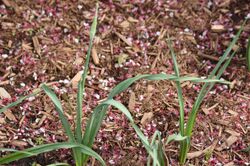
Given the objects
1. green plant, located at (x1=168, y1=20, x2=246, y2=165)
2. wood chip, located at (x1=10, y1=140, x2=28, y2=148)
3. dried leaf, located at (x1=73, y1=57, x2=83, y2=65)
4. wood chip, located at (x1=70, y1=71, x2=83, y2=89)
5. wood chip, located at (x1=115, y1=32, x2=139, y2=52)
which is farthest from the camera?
wood chip, located at (x1=115, y1=32, x2=139, y2=52)

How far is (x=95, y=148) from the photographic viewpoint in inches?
104

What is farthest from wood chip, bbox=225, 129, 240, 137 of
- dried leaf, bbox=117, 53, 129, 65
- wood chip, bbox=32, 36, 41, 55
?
wood chip, bbox=32, 36, 41, 55

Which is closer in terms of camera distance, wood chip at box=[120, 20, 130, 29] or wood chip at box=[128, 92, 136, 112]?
wood chip at box=[128, 92, 136, 112]

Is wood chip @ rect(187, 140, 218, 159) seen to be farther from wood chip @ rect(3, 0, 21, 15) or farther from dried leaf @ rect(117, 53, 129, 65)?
wood chip @ rect(3, 0, 21, 15)

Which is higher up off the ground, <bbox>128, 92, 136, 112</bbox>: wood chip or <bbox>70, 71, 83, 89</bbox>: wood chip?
<bbox>70, 71, 83, 89</bbox>: wood chip

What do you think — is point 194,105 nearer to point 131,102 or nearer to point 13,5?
point 131,102

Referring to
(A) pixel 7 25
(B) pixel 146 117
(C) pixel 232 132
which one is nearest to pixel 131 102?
(B) pixel 146 117

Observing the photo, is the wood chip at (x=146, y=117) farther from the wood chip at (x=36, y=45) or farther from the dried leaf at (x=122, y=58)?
the wood chip at (x=36, y=45)

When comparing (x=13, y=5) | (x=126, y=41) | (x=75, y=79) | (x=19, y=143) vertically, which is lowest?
(x=19, y=143)

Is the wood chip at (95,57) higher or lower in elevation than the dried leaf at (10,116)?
higher

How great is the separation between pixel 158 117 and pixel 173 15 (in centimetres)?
90

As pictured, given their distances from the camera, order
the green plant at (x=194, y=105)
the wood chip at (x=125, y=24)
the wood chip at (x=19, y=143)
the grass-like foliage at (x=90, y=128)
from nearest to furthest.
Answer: the grass-like foliage at (x=90, y=128) → the green plant at (x=194, y=105) → the wood chip at (x=19, y=143) → the wood chip at (x=125, y=24)

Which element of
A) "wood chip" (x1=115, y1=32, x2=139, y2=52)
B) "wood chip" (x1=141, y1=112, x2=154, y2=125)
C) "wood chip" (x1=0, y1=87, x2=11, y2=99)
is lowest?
"wood chip" (x1=141, y1=112, x2=154, y2=125)

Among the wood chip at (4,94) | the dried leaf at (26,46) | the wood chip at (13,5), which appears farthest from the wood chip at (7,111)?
the wood chip at (13,5)
